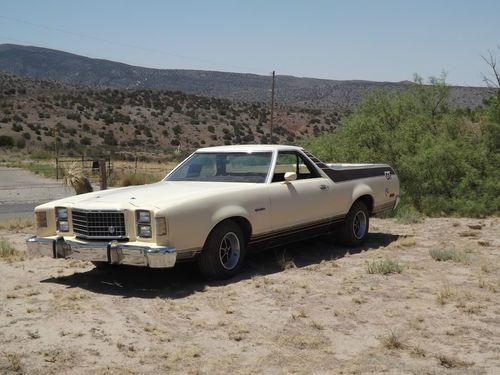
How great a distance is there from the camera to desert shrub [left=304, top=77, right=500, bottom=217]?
45.5 ft

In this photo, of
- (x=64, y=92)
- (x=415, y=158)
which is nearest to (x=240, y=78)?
(x=64, y=92)

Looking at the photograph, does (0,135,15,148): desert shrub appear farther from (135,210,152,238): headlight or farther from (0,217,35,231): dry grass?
(135,210,152,238): headlight

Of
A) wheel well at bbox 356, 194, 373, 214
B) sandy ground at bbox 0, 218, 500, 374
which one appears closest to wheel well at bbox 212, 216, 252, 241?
sandy ground at bbox 0, 218, 500, 374

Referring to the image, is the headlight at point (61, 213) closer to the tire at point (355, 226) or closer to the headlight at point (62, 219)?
the headlight at point (62, 219)

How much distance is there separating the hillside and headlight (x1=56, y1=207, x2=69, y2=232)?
4736cm

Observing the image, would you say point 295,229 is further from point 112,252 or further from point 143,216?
point 112,252

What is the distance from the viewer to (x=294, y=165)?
8883 millimetres

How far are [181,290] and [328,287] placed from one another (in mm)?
1586

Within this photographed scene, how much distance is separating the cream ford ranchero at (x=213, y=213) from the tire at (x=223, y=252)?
1 centimetres

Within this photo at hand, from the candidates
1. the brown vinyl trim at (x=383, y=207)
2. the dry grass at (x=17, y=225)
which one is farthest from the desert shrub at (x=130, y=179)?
the brown vinyl trim at (x=383, y=207)

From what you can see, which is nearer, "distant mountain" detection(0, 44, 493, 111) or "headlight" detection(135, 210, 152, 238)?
"headlight" detection(135, 210, 152, 238)

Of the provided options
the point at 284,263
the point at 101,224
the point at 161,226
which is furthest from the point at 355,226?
the point at 101,224

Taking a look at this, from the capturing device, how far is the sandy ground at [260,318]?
4664mm

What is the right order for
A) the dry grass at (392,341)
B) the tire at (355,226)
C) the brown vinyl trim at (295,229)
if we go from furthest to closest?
the tire at (355,226)
the brown vinyl trim at (295,229)
the dry grass at (392,341)
